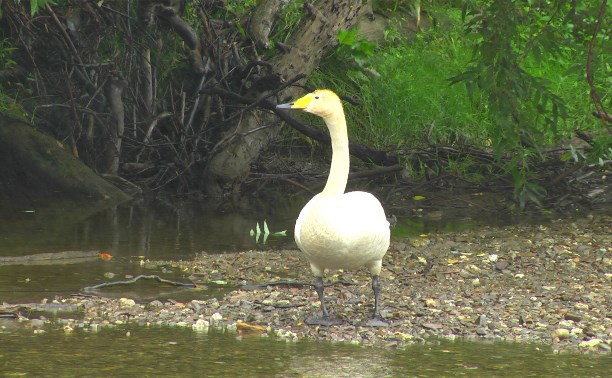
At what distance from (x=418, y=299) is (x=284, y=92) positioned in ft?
15.9

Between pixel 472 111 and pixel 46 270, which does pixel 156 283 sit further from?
pixel 472 111

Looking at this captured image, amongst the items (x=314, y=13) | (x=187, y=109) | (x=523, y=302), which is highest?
(x=314, y=13)

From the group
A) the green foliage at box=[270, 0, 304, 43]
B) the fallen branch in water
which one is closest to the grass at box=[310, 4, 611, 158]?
the green foliage at box=[270, 0, 304, 43]

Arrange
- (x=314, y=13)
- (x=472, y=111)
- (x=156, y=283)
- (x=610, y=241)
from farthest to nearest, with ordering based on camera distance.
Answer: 1. (x=472, y=111)
2. (x=314, y=13)
3. (x=610, y=241)
4. (x=156, y=283)

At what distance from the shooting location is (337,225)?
5410mm

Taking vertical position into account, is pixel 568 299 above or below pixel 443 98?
below

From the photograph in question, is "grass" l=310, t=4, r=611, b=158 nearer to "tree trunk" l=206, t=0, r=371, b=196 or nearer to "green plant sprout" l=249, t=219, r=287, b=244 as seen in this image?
"tree trunk" l=206, t=0, r=371, b=196

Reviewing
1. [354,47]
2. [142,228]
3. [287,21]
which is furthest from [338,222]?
[287,21]

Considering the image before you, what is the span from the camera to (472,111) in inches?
486

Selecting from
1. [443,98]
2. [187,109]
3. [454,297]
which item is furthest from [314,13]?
[454,297]

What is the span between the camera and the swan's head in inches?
228

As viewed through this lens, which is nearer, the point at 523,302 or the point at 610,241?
the point at 523,302

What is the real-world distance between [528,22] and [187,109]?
468cm

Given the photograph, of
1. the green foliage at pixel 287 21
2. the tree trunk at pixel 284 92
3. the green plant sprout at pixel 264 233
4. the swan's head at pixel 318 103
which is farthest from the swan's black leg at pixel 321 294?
the green foliage at pixel 287 21
